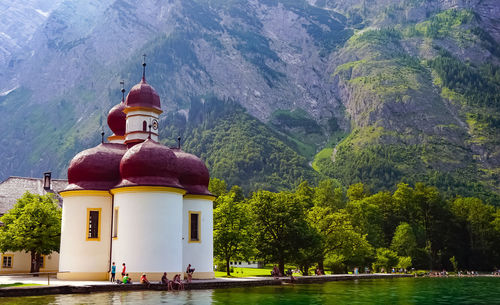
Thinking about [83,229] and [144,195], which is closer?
[144,195]

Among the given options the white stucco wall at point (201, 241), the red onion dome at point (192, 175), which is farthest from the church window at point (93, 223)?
the red onion dome at point (192, 175)

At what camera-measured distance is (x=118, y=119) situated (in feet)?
168

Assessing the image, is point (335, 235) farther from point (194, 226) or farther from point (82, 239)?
point (82, 239)

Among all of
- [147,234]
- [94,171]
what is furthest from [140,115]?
[147,234]

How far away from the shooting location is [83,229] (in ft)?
134

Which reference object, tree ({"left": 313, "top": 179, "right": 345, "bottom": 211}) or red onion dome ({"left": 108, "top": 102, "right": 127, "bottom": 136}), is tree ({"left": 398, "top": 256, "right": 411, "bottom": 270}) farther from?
red onion dome ({"left": 108, "top": 102, "right": 127, "bottom": 136})

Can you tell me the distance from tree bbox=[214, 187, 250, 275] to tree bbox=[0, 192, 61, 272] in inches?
612

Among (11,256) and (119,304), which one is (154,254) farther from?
(11,256)

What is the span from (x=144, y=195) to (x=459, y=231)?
8851cm

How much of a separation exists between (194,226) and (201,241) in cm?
139

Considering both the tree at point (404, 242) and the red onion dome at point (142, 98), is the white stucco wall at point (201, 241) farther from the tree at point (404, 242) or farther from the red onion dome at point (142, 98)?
the tree at point (404, 242)

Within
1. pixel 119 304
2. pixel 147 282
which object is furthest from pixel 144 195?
pixel 119 304

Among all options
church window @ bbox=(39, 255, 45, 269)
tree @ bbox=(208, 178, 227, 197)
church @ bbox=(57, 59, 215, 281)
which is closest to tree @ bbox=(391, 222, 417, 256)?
tree @ bbox=(208, 178, 227, 197)

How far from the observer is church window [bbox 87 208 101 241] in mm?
40781
